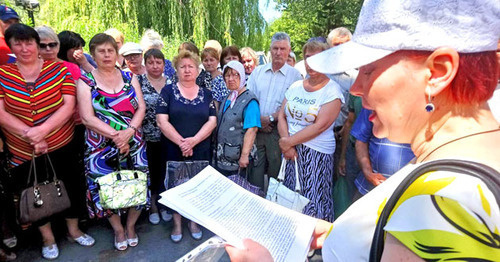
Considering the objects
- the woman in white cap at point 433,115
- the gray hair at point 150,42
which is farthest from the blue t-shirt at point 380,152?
the gray hair at point 150,42

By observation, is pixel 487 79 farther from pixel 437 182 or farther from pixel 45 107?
pixel 45 107

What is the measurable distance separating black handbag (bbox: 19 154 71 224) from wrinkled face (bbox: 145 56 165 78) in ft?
4.44

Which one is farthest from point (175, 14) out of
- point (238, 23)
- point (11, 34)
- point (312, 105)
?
point (312, 105)

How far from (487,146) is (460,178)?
137 millimetres

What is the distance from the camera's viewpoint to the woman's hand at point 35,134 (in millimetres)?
2393

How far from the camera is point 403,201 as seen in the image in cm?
59

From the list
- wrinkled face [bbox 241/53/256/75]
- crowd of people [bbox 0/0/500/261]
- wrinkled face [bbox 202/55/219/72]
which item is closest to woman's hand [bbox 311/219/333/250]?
crowd of people [bbox 0/0/500/261]

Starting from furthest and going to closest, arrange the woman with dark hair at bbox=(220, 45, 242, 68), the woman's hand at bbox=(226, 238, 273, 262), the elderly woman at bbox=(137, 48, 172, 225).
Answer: the woman with dark hair at bbox=(220, 45, 242, 68) → the elderly woman at bbox=(137, 48, 172, 225) → the woman's hand at bbox=(226, 238, 273, 262)

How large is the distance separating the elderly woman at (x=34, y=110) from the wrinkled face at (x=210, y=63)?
5.46 feet

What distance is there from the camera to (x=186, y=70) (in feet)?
9.82

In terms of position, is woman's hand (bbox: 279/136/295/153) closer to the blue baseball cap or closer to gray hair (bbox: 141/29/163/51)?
gray hair (bbox: 141/29/163/51)

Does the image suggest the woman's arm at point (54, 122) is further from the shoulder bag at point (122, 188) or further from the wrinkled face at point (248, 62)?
the wrinkled face at point (248, 62)

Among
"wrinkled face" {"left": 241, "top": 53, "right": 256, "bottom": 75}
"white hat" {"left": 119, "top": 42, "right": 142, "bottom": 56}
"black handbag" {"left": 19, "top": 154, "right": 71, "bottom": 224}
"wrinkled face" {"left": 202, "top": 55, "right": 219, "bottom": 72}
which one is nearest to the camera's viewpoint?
"black handbag" {"left": 19, "top": 154, "right": 71, "bottom": 224}

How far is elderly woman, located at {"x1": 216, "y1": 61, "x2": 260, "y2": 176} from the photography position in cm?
298
